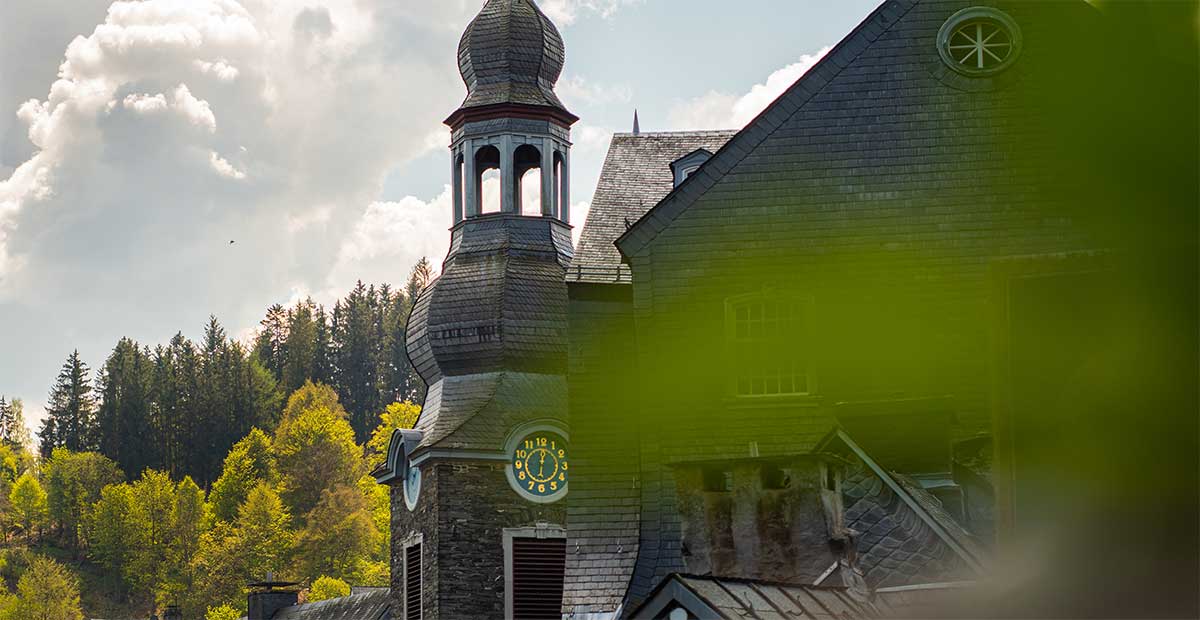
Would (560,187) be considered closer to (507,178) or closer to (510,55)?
(507,178)

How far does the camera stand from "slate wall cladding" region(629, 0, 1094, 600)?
86.4 feet

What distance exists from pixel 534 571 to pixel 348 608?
19.2 m

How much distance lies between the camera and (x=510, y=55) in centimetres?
4494

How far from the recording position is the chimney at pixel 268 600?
213ft

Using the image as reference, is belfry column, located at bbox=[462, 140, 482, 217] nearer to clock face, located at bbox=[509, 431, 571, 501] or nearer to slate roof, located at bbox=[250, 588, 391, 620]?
clock face, located at bbox=[509, 431, 571, 501]

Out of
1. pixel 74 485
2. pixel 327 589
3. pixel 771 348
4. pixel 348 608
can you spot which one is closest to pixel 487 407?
pixel 771 348

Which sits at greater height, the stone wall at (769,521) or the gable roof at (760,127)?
the gable roof at (760,127)

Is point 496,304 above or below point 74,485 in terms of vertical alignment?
below

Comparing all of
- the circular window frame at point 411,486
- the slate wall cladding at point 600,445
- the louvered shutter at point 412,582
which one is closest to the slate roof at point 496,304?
the circular window frame at point 411,486

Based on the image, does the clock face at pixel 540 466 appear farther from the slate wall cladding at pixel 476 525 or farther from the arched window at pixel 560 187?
the arched window at pixel 560 187

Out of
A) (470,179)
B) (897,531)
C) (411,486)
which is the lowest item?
(897,531)

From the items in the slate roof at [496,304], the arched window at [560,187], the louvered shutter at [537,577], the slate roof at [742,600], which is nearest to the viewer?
the slate roof at [742,600]

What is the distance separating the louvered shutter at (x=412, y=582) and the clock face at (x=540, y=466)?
292 cm

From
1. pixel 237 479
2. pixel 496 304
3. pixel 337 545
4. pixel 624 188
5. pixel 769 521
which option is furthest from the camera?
pixel 237 479
